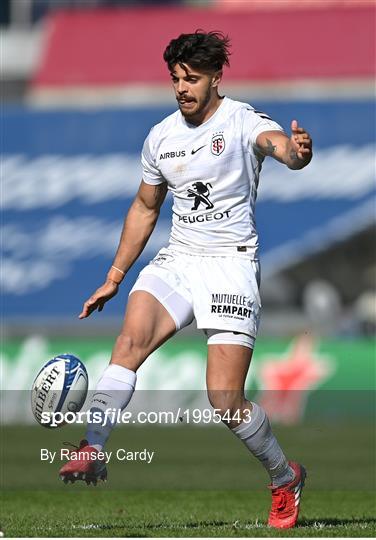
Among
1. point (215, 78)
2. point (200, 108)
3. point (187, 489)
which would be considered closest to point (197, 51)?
point (215, 78)

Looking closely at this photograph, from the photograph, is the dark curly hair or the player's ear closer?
the dark curly hair

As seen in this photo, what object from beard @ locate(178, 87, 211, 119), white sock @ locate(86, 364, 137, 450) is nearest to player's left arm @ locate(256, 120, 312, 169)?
beard @ locate(178, 87, 211, 119)

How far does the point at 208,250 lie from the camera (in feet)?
29.1

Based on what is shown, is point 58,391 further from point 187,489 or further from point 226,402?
point 187,489

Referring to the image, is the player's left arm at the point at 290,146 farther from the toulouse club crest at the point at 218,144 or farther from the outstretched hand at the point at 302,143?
the toulouse club crest at the point at 218,144

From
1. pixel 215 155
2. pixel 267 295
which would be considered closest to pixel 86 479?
pixel 215 155

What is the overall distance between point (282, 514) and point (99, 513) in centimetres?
173

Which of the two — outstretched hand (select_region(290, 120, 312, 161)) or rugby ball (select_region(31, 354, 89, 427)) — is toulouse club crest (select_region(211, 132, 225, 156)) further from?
rugby ball (select_region(31, 354, 89, 427))

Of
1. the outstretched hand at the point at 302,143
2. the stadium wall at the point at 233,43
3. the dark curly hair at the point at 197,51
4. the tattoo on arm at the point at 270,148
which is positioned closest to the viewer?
the outstretched hand at the point at 302,143

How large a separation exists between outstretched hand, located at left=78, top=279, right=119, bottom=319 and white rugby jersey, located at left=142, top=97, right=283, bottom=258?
508mm

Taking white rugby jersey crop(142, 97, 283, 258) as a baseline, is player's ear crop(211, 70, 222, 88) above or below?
above

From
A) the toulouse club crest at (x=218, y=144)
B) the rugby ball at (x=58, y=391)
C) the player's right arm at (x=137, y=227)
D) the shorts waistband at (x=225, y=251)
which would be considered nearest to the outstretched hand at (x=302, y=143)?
the toulouse club crest at (x=218, y=144)

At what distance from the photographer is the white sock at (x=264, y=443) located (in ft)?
28.8

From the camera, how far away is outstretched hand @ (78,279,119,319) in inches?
348
